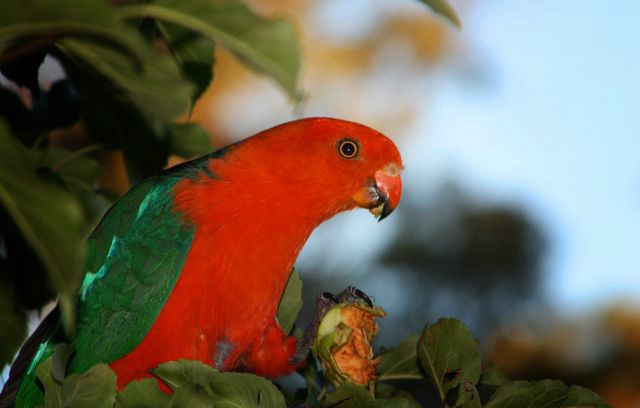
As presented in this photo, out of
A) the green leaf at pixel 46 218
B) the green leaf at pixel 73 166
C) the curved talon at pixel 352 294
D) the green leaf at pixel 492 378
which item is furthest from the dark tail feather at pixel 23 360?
the green leaf at pixel 492 378

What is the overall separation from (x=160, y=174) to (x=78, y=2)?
757 mm

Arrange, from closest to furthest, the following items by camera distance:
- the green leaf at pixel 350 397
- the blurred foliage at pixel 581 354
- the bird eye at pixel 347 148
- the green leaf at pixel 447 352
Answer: the green leaf at pixel 350 397
the green leaf at pixel 447 352
the bird eye at pixel 347 148
the blurred foliage at pixel 581 354

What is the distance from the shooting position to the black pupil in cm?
156

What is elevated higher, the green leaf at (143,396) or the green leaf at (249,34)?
the green leaf at (249,34)

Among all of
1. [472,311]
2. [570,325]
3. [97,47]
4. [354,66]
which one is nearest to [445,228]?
[472,311]

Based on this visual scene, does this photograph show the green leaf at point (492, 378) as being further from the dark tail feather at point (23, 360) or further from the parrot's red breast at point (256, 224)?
the dark tail feather at point (23, 360)

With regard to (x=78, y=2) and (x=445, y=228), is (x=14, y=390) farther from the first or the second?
(x=445, y=228)

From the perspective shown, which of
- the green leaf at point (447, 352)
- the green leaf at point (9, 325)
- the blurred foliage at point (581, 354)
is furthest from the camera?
the blurred foliage at point (581, 354)

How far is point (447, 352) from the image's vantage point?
37.9 inches

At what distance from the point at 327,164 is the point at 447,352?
2.12 feet

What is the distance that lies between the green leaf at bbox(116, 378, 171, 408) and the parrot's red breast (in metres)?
0.51

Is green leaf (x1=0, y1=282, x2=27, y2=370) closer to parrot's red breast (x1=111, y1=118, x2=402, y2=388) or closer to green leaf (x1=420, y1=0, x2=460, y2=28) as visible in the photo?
parrot's red breast (x1=111, y1=118, x2=402, y2=388)

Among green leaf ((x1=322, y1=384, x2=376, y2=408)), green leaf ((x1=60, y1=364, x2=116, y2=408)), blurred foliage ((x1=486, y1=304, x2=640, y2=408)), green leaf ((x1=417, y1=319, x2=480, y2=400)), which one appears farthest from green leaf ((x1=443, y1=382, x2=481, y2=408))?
blurred foliage ((x1=486, y1=304, x2=640, y2=408))

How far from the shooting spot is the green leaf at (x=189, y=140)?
1.45m
